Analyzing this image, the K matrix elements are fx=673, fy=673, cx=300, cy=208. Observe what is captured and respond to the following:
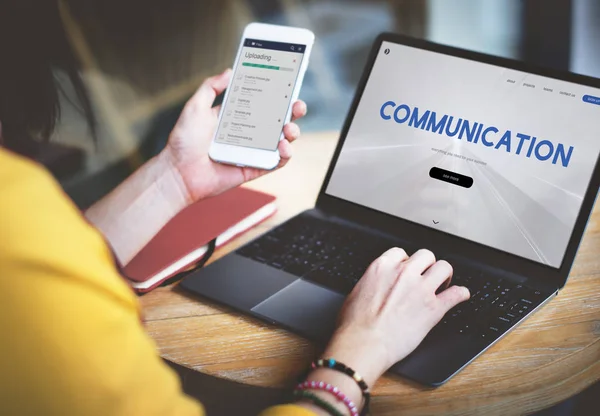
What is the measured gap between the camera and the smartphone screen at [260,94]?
3.62ft

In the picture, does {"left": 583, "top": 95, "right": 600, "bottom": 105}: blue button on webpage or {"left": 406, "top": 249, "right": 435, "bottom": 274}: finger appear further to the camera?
{"left": 583, "top": 95, "right": 600, "bottom": 105}: blue button on webpage

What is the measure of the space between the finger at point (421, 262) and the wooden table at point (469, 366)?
0.13 m

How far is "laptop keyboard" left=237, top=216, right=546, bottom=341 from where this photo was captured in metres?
0.87

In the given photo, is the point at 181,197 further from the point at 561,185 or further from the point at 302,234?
the point at 561,185

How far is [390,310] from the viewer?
0.82 metres

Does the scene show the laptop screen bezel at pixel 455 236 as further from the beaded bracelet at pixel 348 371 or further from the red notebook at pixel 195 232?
the beaded bracelet at pixel 348 371

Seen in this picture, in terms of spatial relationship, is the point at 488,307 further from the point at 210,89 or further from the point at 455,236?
the point at 210,89

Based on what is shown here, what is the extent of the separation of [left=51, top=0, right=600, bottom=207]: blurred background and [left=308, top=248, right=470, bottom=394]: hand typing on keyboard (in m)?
1.72

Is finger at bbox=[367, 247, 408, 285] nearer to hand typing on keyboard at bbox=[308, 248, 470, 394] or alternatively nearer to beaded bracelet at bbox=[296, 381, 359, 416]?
hand typing on keyboard at bbox=[308, 248, 470, 394]

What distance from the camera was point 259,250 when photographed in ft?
3.51

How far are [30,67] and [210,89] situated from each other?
0.29 metres

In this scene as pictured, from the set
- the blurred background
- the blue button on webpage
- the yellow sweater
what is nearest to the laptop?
the blue button on webpage

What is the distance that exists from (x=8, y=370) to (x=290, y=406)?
0.30 m

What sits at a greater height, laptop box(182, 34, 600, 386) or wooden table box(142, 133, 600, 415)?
laptop box(182, 34, 600, 386)
